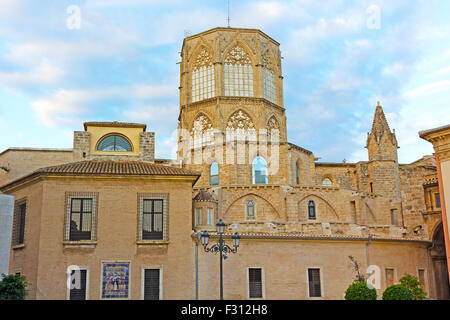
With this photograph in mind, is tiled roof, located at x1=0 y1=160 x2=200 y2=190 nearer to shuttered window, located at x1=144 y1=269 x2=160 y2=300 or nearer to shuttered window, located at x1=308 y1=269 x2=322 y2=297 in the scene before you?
shuttered window, located at x1=144 y1=269 x2=160 y2=300

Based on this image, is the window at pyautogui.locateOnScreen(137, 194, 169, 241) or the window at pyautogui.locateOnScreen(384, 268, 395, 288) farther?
the window at pyautogui.locateOnScreen(384, 268, 395, 288)

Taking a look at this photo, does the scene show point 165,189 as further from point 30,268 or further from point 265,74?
point 265,74

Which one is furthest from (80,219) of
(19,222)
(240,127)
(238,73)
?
(238,73)

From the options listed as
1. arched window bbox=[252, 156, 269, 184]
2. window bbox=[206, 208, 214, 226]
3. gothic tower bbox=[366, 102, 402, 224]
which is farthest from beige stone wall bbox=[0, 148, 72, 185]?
gothic tower bbox=[366, 102, 402, 224]

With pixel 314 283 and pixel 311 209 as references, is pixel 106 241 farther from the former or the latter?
pixel 311 209

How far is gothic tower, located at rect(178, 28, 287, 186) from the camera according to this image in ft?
137

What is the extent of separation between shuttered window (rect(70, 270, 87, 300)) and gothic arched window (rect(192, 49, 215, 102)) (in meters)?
23.7

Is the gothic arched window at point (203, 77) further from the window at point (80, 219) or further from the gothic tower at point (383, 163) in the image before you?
the window at point (80, 219)

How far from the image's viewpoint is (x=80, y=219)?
22.9m

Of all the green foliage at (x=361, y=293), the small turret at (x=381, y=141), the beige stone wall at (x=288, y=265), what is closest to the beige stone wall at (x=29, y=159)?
the beige stone wall at (x=288, y=265)

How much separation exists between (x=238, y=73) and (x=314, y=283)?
23.3 meters

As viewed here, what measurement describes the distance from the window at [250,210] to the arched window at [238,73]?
12.3m
